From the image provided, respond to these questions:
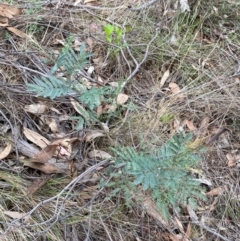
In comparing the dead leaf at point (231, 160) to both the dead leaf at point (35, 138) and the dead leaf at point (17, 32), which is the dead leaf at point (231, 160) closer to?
the dead leaf at point (35, 138)

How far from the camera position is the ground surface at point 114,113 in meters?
1.52

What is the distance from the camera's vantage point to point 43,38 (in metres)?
1.97

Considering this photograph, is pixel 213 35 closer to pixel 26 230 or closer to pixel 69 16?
pixel 69 16

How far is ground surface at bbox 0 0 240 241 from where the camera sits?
1.52 m

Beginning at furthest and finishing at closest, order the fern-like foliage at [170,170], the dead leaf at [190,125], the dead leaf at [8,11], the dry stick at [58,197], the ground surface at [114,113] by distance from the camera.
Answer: the dead leaf at [8,11], the dead leaf at [190,125], the ground surface at [114,113], the dry stick at [58,197], the fern-like foliage at [170,170]

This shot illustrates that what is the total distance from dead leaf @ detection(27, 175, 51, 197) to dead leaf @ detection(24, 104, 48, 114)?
274 mm

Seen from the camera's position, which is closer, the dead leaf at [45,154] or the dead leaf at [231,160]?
the dead leaf at [45,154]

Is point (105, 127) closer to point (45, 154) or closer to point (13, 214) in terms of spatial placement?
point (45, 154)

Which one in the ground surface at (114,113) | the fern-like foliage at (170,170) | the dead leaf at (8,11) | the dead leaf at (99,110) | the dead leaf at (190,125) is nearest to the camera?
the fern-like foliage at (170,170)

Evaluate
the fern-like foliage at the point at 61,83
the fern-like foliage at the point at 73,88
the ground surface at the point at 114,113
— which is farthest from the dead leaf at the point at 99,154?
the fern-like foliage at the point at 61,83

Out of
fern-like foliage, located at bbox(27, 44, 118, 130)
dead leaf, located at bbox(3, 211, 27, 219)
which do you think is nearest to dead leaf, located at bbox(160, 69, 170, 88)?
fern-like foliage, located at bbox(27, 44, 118, 130)

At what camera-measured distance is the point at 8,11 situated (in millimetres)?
1974

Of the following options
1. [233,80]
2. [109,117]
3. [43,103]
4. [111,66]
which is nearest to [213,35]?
[233,80]

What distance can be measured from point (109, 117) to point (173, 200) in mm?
473
